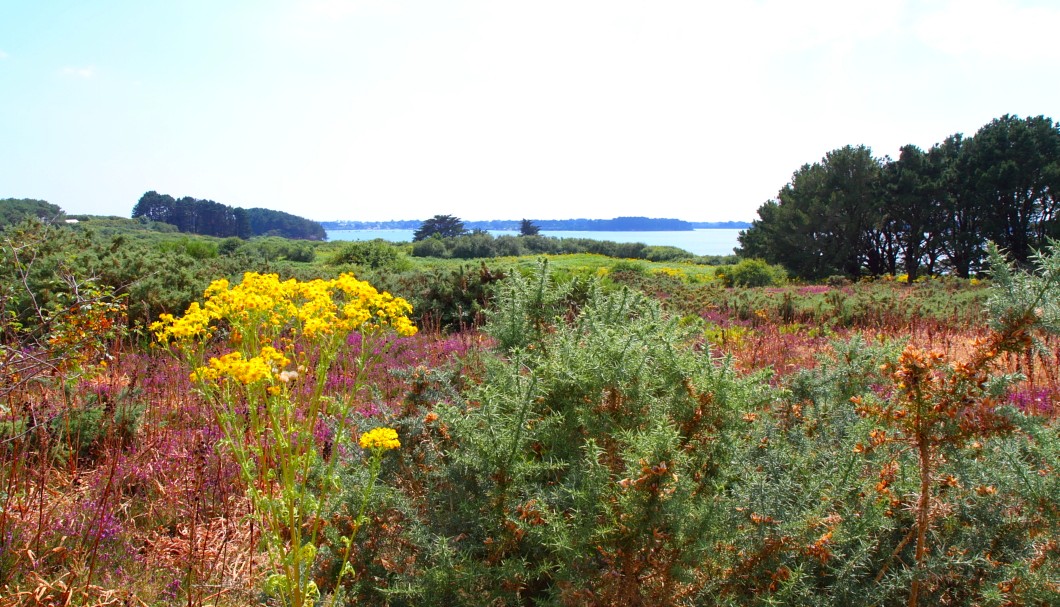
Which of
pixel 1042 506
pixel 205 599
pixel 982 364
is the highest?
pixel 982 364

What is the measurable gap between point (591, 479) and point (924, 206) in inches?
1254

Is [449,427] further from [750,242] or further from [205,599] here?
[750,242]

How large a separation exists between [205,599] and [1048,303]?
321 cm

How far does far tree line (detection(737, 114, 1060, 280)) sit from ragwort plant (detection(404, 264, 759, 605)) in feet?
94.6

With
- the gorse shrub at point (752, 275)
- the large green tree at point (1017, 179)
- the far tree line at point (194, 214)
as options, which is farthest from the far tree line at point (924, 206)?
the far tree line at point (194, 214)

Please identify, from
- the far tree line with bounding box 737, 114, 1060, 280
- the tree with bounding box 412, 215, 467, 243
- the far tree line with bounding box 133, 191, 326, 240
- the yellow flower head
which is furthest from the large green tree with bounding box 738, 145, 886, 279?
the far tree line with bounding box 133, 191, 326, 240

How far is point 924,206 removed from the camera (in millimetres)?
28547

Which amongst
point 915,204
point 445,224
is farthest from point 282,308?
point 445,224

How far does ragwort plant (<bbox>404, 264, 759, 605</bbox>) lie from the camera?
80.8 inches

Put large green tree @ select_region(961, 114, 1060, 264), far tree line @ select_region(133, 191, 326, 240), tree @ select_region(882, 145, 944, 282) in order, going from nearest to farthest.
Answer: large green tree @ select_region(961, 114, 1060, 264), tree @ select_region(882, 145, 944, 282), far tree line @ select_region(133, 191, 326, 240)

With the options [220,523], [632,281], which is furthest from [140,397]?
[632,281]

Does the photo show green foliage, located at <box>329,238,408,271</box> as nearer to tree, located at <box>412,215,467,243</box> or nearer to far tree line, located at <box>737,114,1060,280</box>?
far tree line, located at <box>737,114,1060,280</box>

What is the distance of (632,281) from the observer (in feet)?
45.0

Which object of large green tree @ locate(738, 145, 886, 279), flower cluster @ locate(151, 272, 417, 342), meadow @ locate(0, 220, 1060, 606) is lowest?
meadow @ locate(0, 220, 1060, 606)
